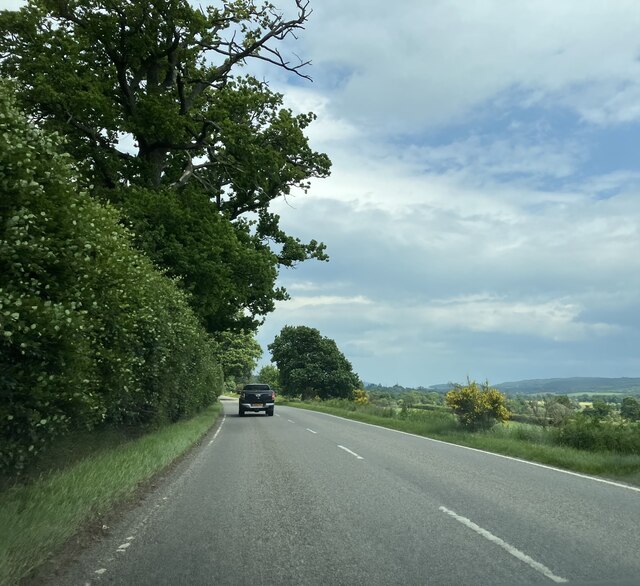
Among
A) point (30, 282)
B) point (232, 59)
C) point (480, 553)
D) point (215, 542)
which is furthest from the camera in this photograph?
point (232, 59)

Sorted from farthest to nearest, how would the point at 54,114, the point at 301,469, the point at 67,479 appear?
the point at 54,114
the point at 301,469
the point at 67,479

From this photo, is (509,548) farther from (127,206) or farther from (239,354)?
(239,354)

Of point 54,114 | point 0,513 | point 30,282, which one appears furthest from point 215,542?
point 54,114

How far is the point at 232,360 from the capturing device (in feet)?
241

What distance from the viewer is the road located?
5.05m

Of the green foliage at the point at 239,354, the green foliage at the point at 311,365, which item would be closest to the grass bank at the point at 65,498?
the green foliage at the point at 239,354

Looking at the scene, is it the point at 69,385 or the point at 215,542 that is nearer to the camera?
the point at 215,542

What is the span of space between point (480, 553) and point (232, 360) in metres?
69.3

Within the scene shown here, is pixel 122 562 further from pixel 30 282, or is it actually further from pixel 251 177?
pixel 251 177

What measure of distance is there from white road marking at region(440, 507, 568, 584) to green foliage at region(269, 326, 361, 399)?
67.8 m

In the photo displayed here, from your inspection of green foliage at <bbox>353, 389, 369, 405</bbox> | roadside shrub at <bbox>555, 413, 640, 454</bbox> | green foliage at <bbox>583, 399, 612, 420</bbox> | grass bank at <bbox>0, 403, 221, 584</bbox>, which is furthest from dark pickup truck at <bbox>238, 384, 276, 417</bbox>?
grass bank at <bbox>0, 403, 221, 584</bbox>

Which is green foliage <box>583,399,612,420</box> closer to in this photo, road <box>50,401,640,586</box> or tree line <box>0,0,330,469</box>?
road <box>50,401,640,586</box>

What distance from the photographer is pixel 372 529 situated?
21.7 feet

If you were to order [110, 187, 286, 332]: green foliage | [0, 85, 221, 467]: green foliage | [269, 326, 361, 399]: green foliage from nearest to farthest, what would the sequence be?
[0, 85, 221, 467]: green foliage → [110, 187, 286, 332]: green foliage → [269, 326, 361, 399]: green foliage
